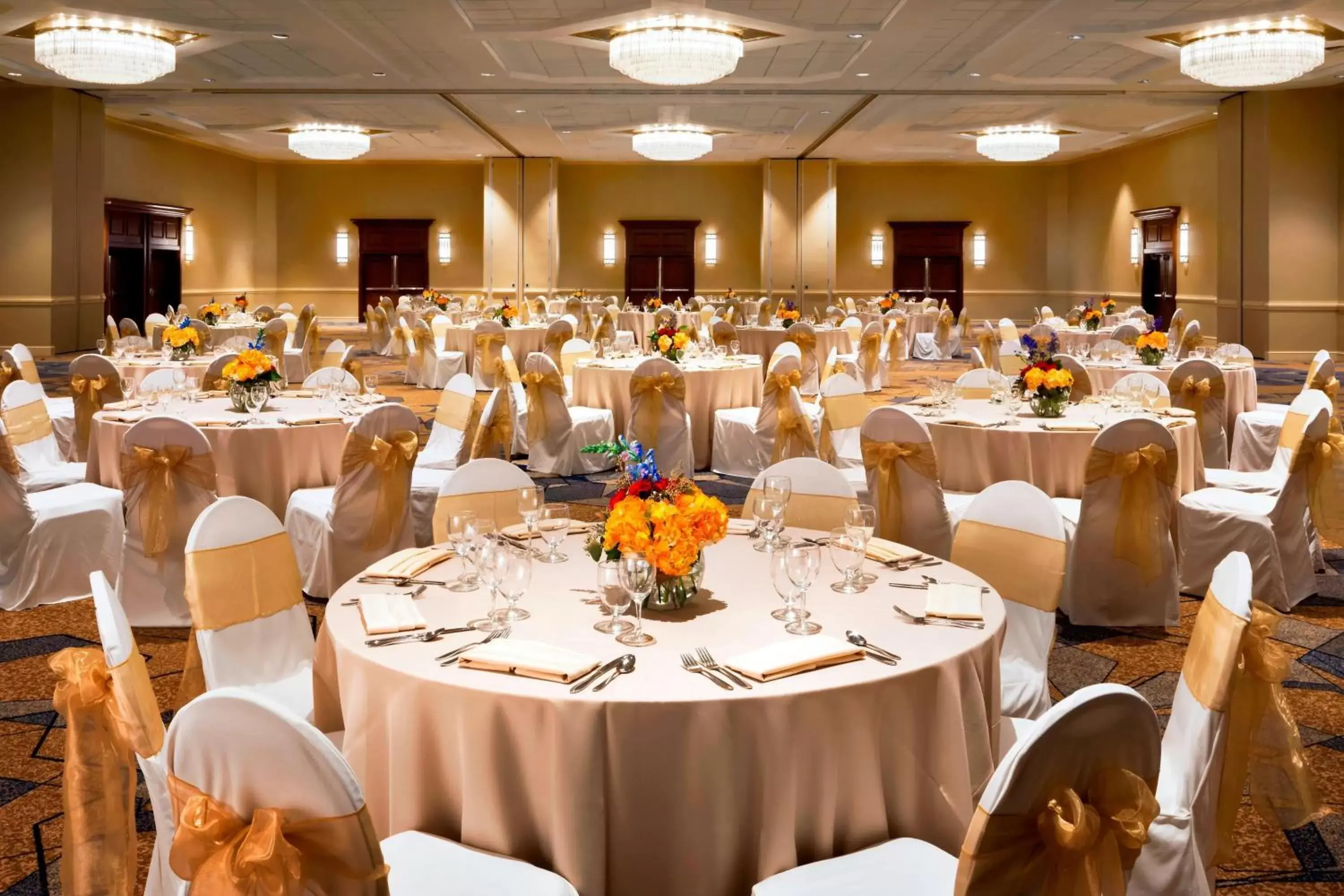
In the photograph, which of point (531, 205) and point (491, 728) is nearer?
point (491, 728)

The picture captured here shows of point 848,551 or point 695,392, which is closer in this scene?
point 848,551

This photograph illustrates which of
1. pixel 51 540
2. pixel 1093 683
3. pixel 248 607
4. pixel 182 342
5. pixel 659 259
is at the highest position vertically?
pixel 659 259

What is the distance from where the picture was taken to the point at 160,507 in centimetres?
464

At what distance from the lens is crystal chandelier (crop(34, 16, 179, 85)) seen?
1053 centimetres

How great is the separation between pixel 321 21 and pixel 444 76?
2.78 metres

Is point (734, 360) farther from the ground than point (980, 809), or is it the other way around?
point (734, 360)

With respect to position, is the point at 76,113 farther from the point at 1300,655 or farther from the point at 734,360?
the point at 1300,655

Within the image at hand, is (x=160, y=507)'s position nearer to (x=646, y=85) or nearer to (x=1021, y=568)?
(x=1021, y=568)

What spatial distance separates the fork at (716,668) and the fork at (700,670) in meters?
0.01

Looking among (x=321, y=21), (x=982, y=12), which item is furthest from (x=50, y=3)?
(x=982, y=12)

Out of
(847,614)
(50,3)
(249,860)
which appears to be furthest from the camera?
(50,3)

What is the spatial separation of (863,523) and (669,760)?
3.09 feet

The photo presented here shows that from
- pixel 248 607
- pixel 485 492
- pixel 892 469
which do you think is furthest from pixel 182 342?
pixel 248 607

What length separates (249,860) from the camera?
4.81ft
